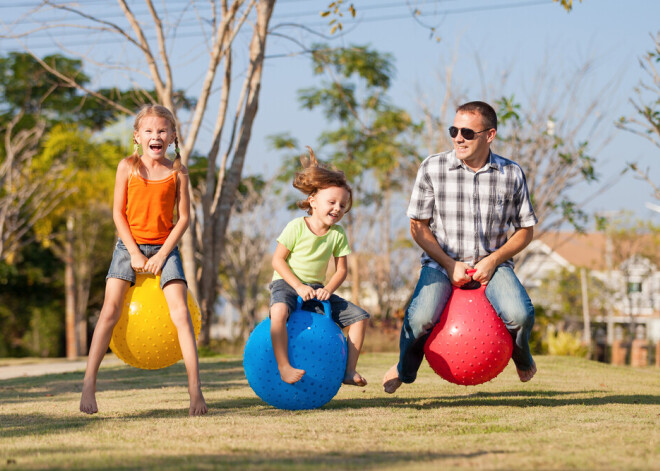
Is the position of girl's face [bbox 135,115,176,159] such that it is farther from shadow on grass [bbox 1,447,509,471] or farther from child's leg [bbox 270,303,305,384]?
shadow on grass [bbox 1,447,509,471]

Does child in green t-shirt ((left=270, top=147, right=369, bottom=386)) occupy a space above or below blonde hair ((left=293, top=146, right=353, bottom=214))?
below

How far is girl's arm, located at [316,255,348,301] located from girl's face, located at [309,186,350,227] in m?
0.29

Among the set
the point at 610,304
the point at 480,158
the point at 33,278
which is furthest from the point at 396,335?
the point at 610,304

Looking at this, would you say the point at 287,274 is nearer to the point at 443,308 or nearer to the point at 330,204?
the point at 330,204

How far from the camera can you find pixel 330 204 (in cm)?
588

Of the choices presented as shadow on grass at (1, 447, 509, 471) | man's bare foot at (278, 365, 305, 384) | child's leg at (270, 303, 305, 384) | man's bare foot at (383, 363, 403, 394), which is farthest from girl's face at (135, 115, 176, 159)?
shadow on grass at (1, 447, 509, 471)

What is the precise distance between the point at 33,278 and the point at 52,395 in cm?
2785

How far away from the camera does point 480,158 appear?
6.05 m

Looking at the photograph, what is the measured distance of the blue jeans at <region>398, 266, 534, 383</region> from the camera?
564 cm

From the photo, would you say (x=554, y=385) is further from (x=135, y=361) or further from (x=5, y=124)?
(x=5, y=124)

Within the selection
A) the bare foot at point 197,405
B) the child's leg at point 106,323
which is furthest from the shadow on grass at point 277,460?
the child's leg at point 106,323

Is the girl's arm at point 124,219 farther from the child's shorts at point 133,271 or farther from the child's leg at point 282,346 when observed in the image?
the child's leg at point 282,346

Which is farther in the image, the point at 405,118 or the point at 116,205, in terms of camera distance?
the point at 405,118

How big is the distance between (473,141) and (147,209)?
241cm
